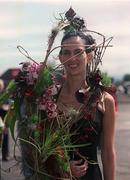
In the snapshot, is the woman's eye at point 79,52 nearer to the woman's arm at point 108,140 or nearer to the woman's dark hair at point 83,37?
the woman's dark hair at point 83,37

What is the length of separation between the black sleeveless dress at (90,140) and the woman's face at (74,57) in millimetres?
244

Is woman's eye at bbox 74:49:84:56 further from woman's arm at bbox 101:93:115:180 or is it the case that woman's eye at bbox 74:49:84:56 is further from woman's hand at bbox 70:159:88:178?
woman's hand at bbox 70:159:88:178

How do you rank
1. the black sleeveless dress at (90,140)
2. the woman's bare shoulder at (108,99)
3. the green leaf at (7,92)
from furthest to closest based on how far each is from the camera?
the woman's bare shoulder at (108,99), the black sleeveless dress at (90,140), the green leaf at (7,92)

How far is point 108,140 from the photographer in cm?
331

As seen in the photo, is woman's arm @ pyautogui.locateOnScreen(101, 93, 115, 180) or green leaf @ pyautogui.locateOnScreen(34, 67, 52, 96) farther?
woman's arm @ pyautogui.locateOnScreen(101, 93, 115, 180)

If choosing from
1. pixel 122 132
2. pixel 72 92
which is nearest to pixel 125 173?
pixel 72 92

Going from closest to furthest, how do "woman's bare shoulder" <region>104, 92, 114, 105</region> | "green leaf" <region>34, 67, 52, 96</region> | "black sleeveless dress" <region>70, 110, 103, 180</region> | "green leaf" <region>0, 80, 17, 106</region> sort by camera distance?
"green leaf" <region>0, 80, 17, 106</region> → "green leaf" <region>34, 67, 52, 96</region> → "black sleeveless dress" <region>70, 110, 103, 180</region> → "woman's bare shoulder" <region>104, 92, 114, 105</region>

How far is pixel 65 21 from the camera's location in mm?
3262

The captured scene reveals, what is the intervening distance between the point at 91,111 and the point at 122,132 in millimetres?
14049

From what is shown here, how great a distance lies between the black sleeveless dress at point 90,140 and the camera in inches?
126

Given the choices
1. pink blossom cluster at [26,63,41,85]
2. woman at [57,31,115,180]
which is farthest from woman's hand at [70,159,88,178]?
pink blossom cluster at [26,63,41,85]

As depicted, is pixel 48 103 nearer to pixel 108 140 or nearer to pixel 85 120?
pixel 85 120

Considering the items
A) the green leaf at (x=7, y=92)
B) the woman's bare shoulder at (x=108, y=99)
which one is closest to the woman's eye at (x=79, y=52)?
the woman's bare shoulder at (x=108, y=99)

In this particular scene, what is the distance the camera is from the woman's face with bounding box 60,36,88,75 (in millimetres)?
3242
